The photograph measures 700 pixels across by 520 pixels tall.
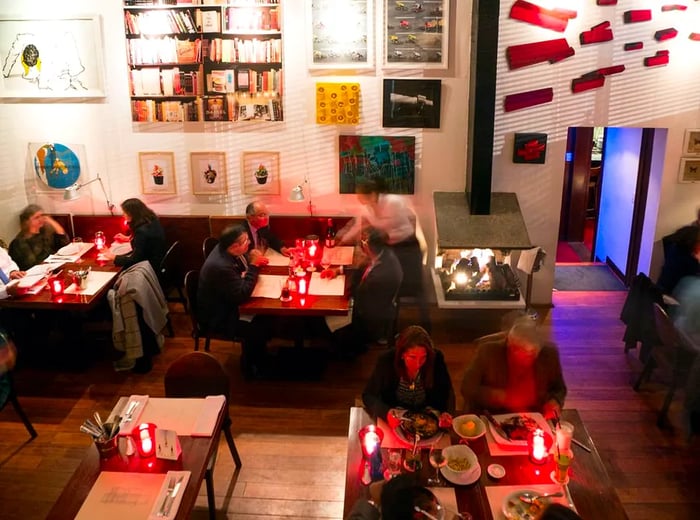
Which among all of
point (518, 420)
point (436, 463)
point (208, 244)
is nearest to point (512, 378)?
point (518, 420)

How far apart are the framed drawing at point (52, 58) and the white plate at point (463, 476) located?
17.2ft

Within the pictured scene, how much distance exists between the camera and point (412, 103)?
6.45m

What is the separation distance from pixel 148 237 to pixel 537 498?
14.1 feet

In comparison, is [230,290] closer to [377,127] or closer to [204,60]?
[377,127]

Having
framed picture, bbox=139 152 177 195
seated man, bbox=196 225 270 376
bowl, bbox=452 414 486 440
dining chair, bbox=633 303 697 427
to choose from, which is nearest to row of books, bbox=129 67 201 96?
framed picture, bbox=139 152 177 195

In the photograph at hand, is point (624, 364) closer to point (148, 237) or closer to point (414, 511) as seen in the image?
point (414, 511)

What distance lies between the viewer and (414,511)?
8.95ft

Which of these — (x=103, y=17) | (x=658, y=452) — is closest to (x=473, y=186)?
(x=658, y=452)

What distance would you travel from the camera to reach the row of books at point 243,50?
6394mm

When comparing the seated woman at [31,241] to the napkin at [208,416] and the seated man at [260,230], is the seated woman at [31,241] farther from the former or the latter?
the napkin at [208,416]

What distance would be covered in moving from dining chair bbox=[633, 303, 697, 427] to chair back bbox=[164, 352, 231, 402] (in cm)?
320

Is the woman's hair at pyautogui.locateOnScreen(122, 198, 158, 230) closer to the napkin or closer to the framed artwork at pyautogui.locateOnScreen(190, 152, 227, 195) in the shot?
the framed artwork at pyautogui.locateOnScreen(190, 152, 227, 195)

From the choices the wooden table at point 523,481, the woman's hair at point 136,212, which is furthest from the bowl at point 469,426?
the woman's hair at point 136,212

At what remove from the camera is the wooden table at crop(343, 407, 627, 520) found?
309cm
